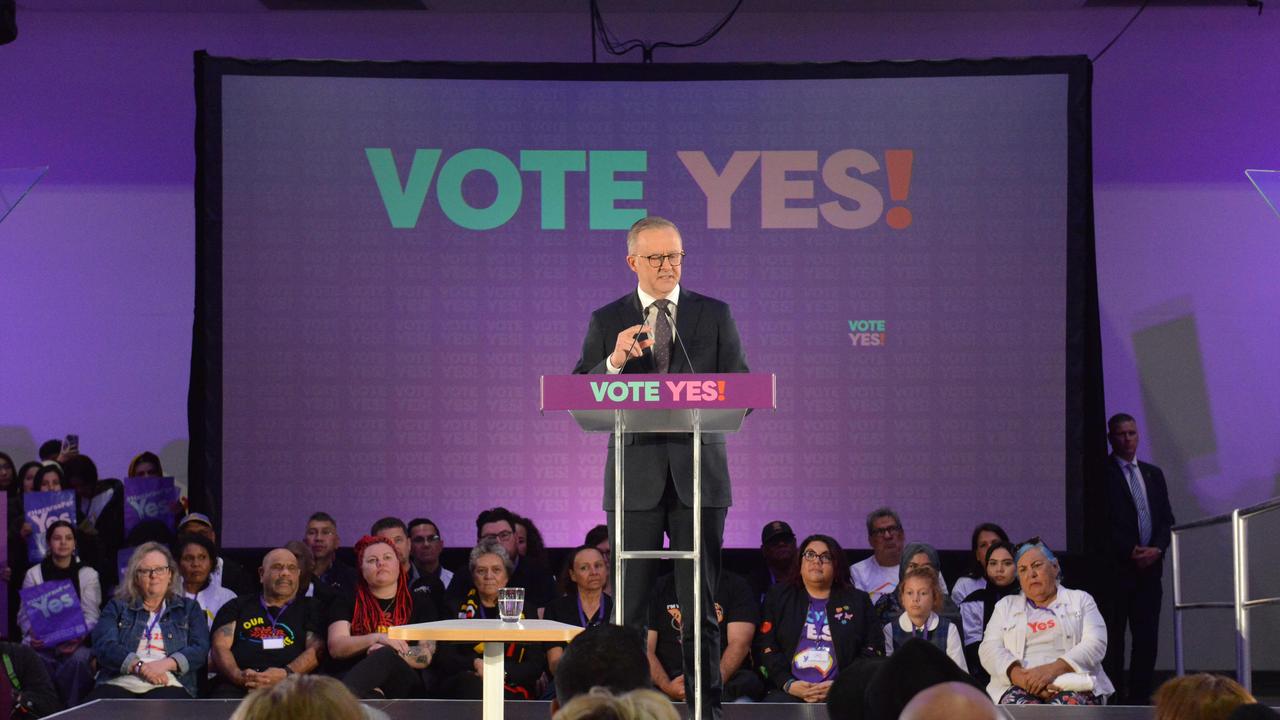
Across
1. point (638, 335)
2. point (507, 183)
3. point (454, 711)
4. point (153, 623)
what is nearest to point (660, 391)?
point (638, 335)

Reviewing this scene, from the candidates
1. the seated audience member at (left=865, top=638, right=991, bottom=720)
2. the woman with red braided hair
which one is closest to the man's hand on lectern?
the seated audience member at (left=865, top=638, right=991, bottom=720)

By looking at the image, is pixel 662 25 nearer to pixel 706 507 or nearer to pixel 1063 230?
pixel 1063 230

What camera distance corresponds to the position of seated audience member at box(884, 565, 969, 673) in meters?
5.28

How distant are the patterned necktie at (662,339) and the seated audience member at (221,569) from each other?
11.7ft

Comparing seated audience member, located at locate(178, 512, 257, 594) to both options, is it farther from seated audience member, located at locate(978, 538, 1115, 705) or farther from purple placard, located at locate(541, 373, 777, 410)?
purple placard, located at locate(541, 373, 777, 410)

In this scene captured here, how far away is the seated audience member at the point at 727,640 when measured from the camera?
17.7 ft

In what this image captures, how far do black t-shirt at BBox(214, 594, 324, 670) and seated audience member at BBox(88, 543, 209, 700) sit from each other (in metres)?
0.12

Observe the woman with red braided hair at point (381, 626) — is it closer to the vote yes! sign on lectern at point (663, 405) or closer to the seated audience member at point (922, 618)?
the seated audience member at point (922, 618)

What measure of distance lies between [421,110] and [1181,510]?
4849 millimetres

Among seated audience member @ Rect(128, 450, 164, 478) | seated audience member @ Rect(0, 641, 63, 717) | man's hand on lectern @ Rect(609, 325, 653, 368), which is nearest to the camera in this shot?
man's hand on lectern @ Rect(609, 325, 653, 368)

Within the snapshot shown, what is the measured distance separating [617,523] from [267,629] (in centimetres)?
281

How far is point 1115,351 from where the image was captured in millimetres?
8062

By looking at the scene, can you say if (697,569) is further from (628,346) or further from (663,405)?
(628,346)

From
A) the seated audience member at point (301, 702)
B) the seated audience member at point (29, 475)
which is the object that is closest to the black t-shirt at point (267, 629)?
the seated audience member at point (29, 475)
